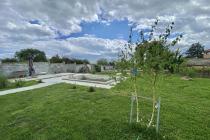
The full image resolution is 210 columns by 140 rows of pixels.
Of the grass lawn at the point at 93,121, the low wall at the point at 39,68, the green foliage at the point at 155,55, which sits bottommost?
the grass lawn at the point at 93,121

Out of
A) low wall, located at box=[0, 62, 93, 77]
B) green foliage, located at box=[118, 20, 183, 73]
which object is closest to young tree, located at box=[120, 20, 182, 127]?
green foliage, located at box=[118, 20, 183, 73]

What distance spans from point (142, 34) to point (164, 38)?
492 mm

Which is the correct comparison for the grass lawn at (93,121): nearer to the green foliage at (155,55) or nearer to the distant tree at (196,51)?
the green foliage at (155,55)

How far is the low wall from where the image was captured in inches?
A: 805

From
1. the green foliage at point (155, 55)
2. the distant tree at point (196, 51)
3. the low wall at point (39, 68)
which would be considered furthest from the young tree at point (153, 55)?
the distant tree at point (196, 51)

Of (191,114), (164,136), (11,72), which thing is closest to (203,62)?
(11,72)

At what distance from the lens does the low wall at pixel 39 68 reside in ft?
67.1

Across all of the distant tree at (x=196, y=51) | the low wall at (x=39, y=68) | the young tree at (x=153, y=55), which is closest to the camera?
the young tree at (x=153, y=55)

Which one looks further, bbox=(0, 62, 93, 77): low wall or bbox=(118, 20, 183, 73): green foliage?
bbox=(0, 62, 93, 77): low wall

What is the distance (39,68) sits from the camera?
25.6 meters

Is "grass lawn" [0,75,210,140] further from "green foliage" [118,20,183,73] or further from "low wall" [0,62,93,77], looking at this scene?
"low wall" [0,62,93,77]

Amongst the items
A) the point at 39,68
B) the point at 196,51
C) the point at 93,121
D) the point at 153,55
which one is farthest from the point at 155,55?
the point at 196,51

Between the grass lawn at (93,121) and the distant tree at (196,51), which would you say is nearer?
the grass lawn at (93,121)

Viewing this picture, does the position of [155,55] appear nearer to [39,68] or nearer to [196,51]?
[39,68]
